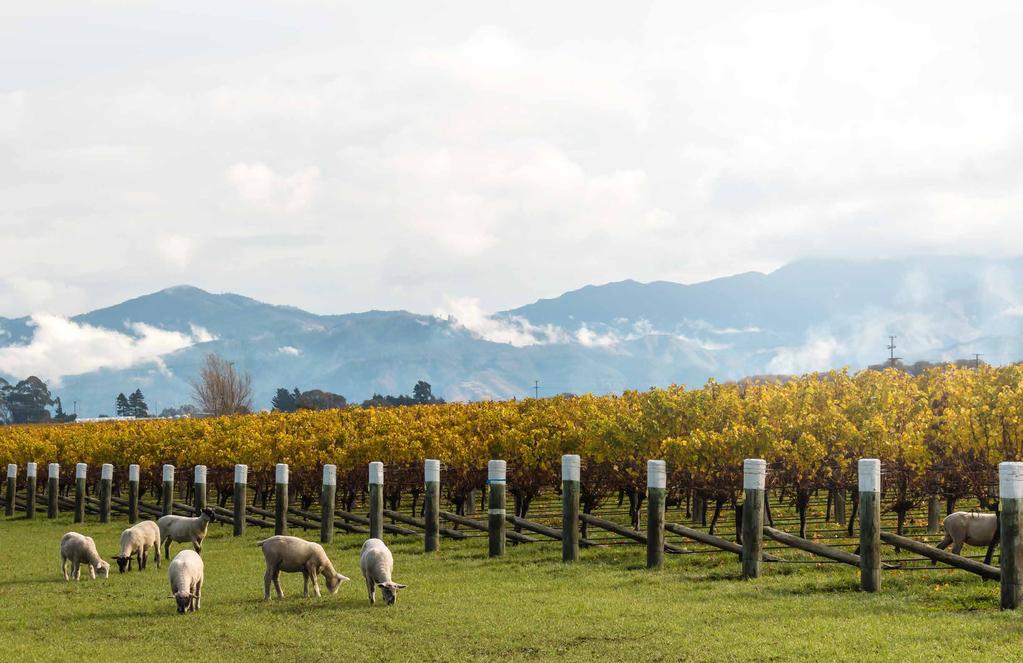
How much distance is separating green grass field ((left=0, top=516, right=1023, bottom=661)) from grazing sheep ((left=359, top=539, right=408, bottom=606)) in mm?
259

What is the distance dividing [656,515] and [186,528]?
9.61 metres

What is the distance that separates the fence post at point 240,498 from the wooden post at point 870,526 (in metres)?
18.1

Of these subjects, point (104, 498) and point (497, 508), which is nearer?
point (497, 508)

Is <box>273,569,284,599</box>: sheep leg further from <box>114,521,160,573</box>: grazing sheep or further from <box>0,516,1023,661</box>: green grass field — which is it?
<box>114,521,160,573</box>: grazing sheep

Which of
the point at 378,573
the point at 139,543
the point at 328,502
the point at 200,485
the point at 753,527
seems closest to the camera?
the point at 378,573

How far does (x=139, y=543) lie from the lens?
22594 mm

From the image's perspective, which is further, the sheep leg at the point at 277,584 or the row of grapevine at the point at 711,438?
the row of grapevine at the point at 711,438

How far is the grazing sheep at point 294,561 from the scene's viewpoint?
17781 millimetres

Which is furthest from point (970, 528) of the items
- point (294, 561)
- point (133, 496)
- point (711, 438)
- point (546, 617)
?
point (133, 496)

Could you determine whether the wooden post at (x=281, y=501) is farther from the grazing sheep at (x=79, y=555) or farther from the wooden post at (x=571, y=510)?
the wooden post at (x=571, y=510)

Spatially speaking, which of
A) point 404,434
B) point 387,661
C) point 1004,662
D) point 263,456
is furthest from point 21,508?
point 1004,662

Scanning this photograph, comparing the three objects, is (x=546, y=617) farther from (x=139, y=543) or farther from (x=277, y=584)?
(x=139, y=543)

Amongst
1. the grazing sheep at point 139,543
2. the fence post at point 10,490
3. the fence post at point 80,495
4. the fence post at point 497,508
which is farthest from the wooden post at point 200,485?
the fence post at point 10,490

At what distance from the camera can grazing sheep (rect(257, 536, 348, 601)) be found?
17781 mm
